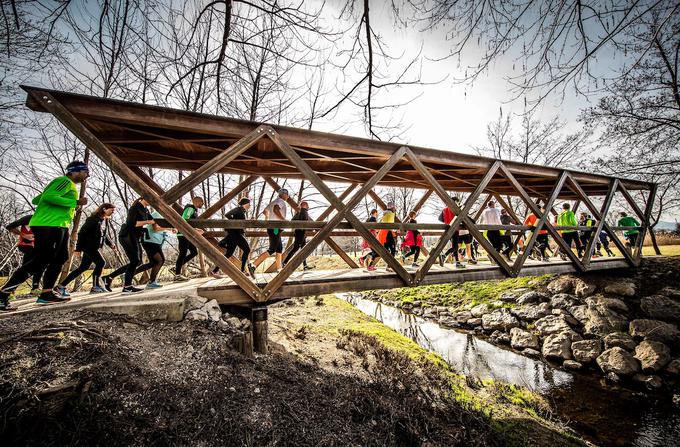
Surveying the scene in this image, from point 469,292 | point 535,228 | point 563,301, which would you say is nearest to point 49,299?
point 535,228

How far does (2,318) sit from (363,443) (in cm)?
398

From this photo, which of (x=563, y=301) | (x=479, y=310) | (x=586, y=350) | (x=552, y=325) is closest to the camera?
(x=586, y=350)

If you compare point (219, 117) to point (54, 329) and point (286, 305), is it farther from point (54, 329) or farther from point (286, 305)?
point (286, 305)

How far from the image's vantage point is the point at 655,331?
5.73 metres

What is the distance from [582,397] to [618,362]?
144 centimetres

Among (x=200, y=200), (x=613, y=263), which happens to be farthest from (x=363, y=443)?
(x=613, y=263)

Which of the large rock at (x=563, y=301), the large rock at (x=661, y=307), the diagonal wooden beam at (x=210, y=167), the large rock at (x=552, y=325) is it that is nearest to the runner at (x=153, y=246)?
the diagonal wooden beam at (x=210, y=167)

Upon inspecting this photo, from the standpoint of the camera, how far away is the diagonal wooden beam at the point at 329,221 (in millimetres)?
3609

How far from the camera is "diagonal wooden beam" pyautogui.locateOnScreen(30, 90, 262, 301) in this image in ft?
9.17

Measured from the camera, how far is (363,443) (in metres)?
2.50

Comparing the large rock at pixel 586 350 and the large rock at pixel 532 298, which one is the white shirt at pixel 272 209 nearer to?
the large rock at pixel 586 350

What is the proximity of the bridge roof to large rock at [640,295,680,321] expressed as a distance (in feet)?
10.6

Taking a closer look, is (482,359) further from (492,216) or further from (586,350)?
(492,216)

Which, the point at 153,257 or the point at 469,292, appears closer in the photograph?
the point at 153,257
